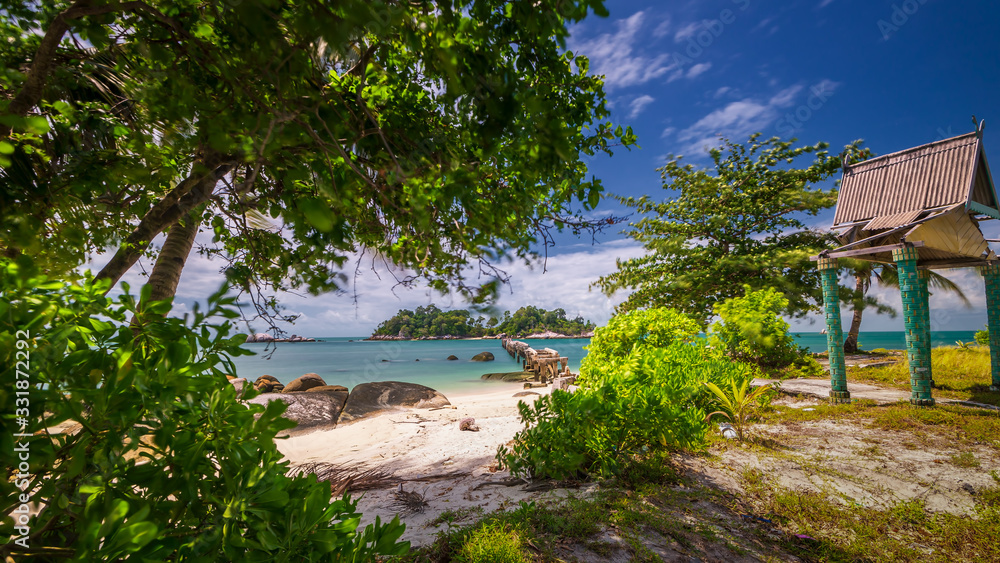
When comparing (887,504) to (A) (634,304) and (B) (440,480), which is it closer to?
(B) (440,480)

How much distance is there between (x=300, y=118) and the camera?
214cm

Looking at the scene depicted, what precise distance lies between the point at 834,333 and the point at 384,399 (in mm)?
11272

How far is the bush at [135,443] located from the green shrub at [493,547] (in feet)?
4.11

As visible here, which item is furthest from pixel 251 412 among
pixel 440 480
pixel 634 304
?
pixel 634 304

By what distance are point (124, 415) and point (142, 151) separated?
2611mm

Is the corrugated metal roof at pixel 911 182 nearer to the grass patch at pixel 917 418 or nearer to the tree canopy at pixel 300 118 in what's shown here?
the grass patch at pixel 917 418

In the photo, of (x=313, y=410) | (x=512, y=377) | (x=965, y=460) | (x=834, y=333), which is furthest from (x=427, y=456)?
(x=512, y=377)

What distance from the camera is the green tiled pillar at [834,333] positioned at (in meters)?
6.62

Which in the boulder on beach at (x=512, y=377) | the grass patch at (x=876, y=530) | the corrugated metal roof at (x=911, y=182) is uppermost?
the corrugated metal roof at (x=911, y=182)

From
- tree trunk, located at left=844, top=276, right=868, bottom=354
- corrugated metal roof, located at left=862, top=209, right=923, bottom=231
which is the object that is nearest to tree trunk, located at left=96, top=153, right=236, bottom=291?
corrugated metal roof, located at left=862, top=209, right=923, bottom=231

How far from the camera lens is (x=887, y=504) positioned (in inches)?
118

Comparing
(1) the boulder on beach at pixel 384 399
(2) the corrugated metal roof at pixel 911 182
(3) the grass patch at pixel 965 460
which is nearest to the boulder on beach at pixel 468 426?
(1) the boulder on beach at pixel 384 399

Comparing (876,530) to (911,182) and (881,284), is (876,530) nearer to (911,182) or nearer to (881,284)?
(911,182)

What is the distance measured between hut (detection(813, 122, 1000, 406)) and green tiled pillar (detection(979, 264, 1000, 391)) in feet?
0.04
